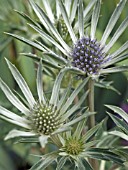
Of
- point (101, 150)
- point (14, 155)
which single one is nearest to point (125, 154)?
point (101, 150)

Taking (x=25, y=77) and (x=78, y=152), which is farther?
(x=25, y=77)

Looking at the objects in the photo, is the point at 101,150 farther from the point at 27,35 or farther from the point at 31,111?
the point at 27,35

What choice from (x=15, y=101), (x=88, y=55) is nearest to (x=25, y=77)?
(x=88, y=55)

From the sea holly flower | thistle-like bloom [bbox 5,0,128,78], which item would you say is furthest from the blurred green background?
the sea holly flower

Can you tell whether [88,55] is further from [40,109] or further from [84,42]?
[40,109]

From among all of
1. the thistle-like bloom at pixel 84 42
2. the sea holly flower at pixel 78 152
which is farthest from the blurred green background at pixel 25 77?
the sea holly flower at pixel 78 152

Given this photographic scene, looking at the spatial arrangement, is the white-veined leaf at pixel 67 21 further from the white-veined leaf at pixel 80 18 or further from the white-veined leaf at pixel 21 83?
the white-veined leaf at pixel 21 83

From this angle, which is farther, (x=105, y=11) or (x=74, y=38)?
(x=105, y=11)

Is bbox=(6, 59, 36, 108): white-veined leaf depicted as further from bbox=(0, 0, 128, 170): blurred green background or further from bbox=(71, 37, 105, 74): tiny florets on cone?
bbox=(0, 0, 128, 170): blurred green background
